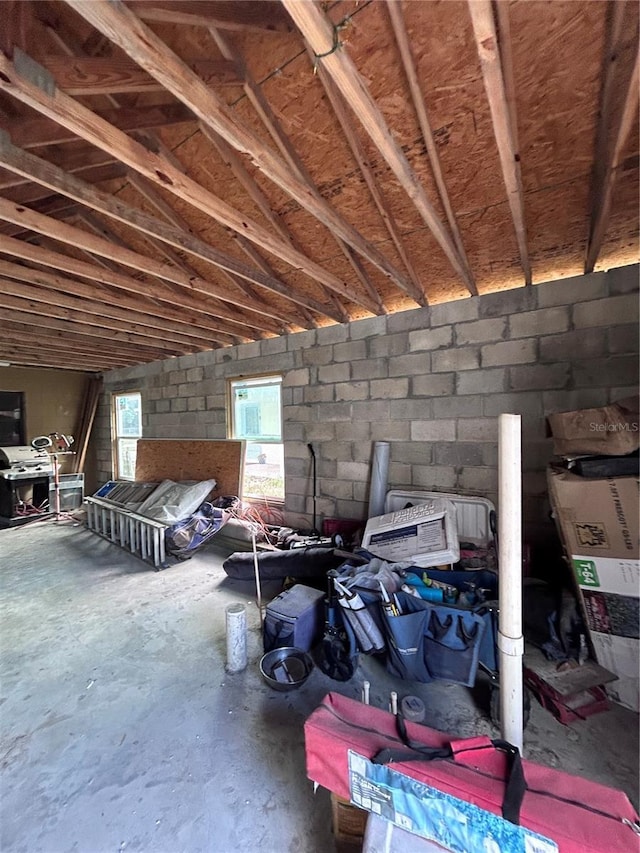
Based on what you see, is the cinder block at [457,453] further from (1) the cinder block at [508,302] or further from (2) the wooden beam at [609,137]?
(2) the wooden beam at [609,137]

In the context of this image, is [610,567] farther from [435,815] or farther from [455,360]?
[455,360]

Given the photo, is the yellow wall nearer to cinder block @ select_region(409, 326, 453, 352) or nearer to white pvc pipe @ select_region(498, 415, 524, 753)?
cinder block @ select_region(409, 326, 453, 352)

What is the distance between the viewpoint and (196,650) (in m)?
2.26

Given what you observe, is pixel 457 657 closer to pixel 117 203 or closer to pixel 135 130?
pixel 117 203

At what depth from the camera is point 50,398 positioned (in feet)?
20.9

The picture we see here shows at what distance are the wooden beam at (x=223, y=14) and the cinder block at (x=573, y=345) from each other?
2535 mm

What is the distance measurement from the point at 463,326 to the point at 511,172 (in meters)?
1.50

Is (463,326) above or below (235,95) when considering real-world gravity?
below

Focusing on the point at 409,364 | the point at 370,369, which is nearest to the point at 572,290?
the point at 409,364

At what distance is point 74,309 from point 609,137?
13.3ft

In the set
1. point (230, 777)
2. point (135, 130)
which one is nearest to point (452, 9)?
point (135, 130)

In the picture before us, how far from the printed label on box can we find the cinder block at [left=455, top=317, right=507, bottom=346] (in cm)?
287

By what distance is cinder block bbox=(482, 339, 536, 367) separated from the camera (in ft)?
8.98

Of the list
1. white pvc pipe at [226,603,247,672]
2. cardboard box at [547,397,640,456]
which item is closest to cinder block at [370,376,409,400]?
cardboard box at [547,397,640,456]
